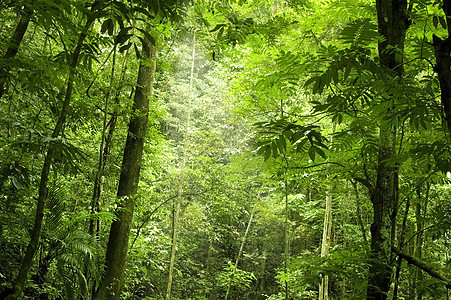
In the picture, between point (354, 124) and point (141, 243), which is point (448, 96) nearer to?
point (354, 124)

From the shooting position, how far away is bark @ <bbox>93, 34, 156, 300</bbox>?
420 cm

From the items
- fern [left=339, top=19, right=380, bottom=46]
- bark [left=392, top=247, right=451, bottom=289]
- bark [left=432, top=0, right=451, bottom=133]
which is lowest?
bark [left=392, top=247, right=451, bottom=289]

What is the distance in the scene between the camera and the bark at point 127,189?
165 inches

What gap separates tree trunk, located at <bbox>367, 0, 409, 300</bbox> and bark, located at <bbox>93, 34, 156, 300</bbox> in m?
2.85

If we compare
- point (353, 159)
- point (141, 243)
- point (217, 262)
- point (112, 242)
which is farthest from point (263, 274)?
point (353, 159)

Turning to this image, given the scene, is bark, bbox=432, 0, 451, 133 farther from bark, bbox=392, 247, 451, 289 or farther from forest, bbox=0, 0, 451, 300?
bark, bbox=392, 247, 451, 289

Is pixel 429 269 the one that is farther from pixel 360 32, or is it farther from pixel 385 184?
pixel 360 32

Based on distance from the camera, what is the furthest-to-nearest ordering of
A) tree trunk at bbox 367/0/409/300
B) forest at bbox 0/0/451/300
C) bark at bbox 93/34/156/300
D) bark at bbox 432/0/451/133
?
bark at bbox 93/34/156/300, tree trunk at bbox 367/0/409/300, forest at bbox 0/0/451/300, bark at bbox 432/0/451/133

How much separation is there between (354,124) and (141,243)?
16.6ft

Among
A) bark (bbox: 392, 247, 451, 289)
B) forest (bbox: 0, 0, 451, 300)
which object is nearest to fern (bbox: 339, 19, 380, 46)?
forest (bbox: 0, 0, 451, 300)

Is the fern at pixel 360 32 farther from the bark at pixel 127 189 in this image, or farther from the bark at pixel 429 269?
the bark at pixel 127 189

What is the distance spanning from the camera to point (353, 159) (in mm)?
2785

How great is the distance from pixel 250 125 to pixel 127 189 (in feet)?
7.65

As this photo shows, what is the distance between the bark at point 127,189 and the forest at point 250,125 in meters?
0.02
